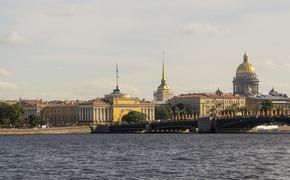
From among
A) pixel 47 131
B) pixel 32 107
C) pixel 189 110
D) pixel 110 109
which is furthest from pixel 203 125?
pixel 32 107

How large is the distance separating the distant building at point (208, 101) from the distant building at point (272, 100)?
66.7 inches

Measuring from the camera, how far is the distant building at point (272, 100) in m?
170

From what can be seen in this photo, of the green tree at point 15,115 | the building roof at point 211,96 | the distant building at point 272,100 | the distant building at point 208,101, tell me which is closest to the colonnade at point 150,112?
the distant building at point 208,101

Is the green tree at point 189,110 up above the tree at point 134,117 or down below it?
above

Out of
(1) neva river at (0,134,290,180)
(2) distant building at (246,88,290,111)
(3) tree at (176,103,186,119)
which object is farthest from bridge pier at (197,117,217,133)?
(2) distant building at (246,88,290,111)

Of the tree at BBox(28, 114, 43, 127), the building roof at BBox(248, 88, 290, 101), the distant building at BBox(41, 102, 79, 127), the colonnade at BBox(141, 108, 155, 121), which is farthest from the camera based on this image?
the building roof at BBox(248, 88, 290, 101)

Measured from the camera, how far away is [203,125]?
328 ft

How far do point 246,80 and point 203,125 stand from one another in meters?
83.0

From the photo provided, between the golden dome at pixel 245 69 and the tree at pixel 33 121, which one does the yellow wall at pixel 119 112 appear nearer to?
the tree at pixel 33 121

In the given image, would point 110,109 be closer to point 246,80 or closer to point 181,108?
point 181,108

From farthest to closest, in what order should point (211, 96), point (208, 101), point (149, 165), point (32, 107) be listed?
point (211, 96), point (208, 101), point (32, 107), point (149, 165)

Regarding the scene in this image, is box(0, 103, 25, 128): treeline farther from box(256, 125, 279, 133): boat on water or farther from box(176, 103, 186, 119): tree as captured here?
box(176, 103, 186, 119): tree

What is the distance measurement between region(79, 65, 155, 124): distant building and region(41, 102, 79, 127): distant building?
2.22 m

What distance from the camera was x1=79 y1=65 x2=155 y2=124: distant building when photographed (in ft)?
473
